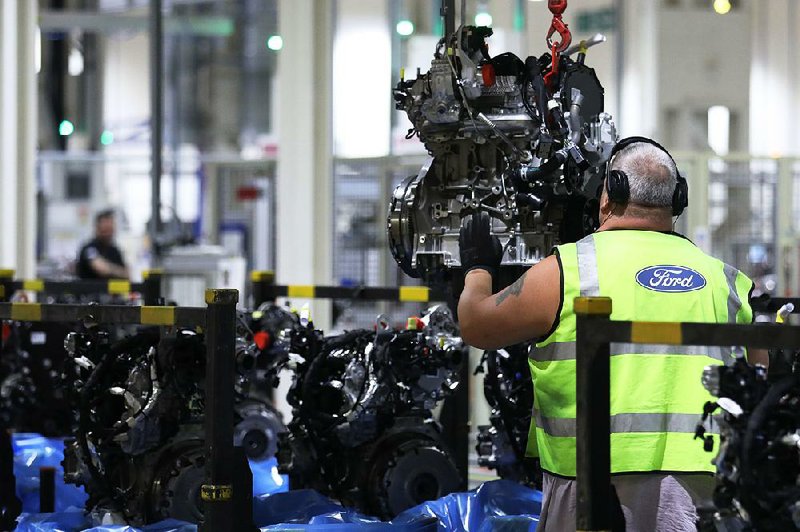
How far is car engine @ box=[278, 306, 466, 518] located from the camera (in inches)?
215

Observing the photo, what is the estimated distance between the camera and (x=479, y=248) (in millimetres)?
3766

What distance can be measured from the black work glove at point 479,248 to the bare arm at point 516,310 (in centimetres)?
18

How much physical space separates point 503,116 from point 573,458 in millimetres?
A: 1712

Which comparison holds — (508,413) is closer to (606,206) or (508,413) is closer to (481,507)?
(481,507)

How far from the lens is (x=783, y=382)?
3258 mm

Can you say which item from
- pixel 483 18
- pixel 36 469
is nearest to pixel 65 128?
pixel 483 18

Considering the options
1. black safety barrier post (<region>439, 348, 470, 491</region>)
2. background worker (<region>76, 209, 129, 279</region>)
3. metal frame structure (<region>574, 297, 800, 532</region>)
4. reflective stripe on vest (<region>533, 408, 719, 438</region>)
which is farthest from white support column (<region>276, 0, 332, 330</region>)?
metal frame structure (<region>574, 297, 800, 532</region>)

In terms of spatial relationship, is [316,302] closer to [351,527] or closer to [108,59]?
[351,527]

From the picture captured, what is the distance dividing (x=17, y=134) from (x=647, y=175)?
7.71m

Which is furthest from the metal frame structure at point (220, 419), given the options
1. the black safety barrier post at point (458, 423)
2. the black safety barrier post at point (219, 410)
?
the black safety barrier post at point (458, 423)

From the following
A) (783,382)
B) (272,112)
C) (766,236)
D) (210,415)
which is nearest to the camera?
(783,382)

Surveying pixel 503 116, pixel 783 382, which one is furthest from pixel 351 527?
pixel 783 382

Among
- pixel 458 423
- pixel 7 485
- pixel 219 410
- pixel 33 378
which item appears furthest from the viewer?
pixel 33 378

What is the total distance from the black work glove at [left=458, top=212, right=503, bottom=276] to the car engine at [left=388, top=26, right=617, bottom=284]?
2.86ft
